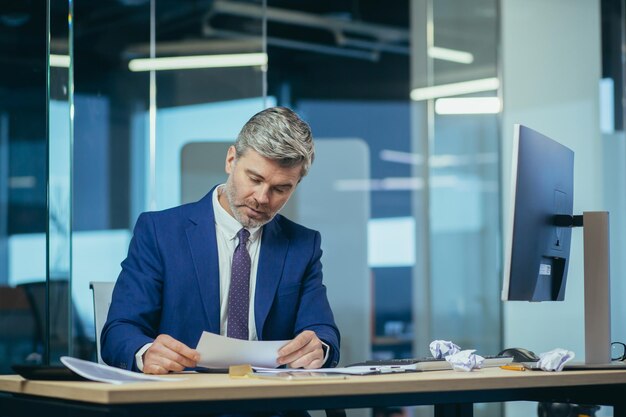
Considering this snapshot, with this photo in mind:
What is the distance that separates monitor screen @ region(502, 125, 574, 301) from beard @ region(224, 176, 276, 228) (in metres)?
0.67

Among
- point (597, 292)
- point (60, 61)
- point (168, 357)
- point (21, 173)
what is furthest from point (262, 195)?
point (21, 173)

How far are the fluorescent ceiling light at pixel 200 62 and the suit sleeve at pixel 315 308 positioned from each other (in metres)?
1.58

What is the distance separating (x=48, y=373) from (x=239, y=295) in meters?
0.76

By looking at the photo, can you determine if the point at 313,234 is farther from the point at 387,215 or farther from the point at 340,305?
the point at 387,215

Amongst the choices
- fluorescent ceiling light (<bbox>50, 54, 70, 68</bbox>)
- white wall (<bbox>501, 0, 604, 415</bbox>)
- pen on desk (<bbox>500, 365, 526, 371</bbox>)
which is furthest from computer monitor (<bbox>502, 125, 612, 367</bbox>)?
white wall (<bbox>501, 0, 604, 415</bbox>)

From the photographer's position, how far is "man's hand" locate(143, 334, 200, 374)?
2.23 metres

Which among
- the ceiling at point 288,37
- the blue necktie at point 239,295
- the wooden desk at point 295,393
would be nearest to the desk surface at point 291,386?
the wooden desk at point 295,393

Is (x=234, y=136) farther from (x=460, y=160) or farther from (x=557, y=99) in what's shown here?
(x=460, y=160)

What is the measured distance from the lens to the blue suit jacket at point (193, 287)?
265 centimetres

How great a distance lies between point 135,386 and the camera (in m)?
1.76

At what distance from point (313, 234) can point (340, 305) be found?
2.09 m

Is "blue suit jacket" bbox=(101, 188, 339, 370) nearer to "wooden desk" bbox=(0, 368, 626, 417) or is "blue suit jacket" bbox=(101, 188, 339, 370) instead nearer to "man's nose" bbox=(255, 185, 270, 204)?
"man's nose" bbox=(255, 185, 270, 204)

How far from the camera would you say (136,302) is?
2.62m

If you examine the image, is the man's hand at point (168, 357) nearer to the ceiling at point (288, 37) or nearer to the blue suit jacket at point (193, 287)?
the blue suit jacket at point (193, 287)
